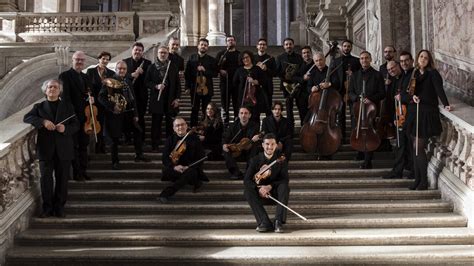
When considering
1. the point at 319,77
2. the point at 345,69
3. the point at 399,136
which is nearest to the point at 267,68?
the point at 319,77

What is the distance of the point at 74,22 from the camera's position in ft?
45.3

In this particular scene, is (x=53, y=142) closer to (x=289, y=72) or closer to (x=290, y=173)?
(x=290, y=173)

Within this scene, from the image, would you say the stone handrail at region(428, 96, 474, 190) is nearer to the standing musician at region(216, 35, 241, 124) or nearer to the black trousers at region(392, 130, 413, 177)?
the black trousers at region(392, 130, 413, 177)

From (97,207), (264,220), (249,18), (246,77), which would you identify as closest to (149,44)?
(246,77)

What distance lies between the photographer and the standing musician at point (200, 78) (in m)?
7.41

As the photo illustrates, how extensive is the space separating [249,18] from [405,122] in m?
22.0

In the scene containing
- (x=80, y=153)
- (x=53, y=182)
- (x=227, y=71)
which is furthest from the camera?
(x=227, y=71)

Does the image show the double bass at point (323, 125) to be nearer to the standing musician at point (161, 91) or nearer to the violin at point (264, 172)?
the violin at point (264, 172)

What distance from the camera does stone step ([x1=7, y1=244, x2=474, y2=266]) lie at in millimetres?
4523

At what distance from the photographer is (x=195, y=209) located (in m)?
5.52

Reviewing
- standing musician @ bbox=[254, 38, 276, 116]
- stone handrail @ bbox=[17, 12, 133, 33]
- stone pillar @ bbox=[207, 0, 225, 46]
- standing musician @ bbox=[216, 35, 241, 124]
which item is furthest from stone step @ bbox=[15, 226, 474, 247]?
stone pillar @ bbox=[207, 0, 225, 46]

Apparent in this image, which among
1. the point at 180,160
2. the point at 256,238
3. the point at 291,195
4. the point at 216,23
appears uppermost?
the point at 216,23

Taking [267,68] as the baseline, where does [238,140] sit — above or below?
below

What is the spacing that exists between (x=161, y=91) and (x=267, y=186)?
2395 millimetres
